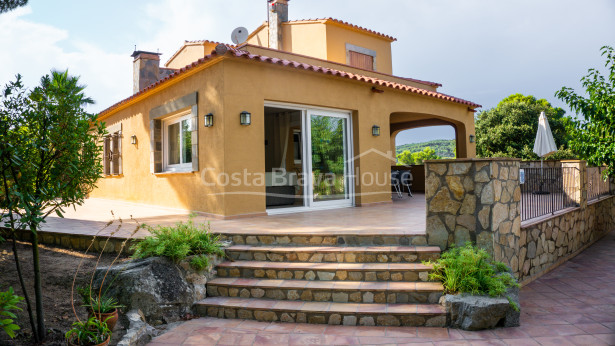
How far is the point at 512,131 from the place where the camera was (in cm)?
1912

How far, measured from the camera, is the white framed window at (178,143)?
27.6ft

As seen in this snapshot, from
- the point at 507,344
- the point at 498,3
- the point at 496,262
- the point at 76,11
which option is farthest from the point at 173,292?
the point at 498,3

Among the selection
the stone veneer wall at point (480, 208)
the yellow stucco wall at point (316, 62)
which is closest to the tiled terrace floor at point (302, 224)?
the stone veneer wall at point (480, 208)

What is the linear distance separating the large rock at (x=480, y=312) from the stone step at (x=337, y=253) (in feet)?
2.49

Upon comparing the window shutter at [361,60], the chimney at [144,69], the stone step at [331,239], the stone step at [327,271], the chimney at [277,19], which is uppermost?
the chimney at [277,19]

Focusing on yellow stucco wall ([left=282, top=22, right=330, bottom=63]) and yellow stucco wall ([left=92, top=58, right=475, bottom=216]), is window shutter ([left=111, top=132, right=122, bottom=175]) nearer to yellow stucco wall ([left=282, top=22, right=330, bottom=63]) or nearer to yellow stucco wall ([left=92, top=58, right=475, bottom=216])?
yellow stucco wall ([left=92, top=58, right=475, bottom=216])

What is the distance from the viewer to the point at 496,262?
161 inches

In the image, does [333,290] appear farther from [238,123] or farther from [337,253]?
[238,123]

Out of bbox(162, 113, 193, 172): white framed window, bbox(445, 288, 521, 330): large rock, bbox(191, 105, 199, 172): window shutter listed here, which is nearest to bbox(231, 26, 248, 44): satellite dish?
bbox(162, 113, 193, 172): white framed window

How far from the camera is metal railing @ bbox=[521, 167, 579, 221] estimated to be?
17.5 feet

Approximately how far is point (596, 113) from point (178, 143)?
8.90 meters

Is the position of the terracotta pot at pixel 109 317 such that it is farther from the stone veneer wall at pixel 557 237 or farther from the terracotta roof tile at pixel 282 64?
the stone veneer wall at pixel 557 237

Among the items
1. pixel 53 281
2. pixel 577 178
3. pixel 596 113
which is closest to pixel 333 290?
pixel 53 281

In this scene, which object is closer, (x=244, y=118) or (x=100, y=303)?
(x=100, y=303)
